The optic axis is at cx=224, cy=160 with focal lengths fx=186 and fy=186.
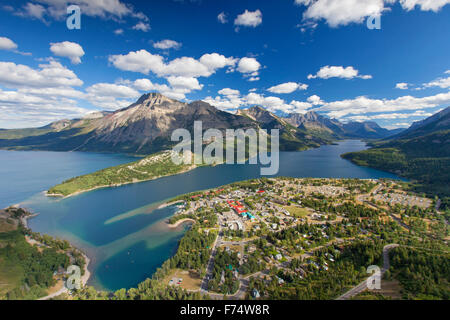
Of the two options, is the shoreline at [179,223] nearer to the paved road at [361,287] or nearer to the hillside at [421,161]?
the paved road at [361,287]

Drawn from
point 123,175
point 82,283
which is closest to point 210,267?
point 82,283

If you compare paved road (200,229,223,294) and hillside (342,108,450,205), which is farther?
hillside (342,108,450,205)

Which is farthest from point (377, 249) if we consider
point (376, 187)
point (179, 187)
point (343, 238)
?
point (179, 187)

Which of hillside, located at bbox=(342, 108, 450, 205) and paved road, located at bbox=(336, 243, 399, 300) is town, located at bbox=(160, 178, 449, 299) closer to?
paved road, located at bbox=(336, 243, 399, 300)

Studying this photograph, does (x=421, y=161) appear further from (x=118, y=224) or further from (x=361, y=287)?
(x=118, y=224)

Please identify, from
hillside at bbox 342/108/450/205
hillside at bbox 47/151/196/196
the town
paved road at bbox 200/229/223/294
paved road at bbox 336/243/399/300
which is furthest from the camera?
hillside at bbox 342/108/450/205

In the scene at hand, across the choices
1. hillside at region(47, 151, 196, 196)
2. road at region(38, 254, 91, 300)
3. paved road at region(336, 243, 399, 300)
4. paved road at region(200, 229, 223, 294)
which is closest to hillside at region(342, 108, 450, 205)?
paved road at region(336, 243, 399, 300)

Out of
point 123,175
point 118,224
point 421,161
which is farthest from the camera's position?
point 421,161

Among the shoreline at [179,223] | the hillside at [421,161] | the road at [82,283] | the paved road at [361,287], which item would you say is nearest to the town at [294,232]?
the shoreline at [179,223]

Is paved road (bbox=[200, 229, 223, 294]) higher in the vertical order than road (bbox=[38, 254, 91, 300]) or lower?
higher

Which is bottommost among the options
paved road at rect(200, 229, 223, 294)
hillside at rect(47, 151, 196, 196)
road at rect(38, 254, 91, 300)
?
road at rect(38, 254, 91, 300)
